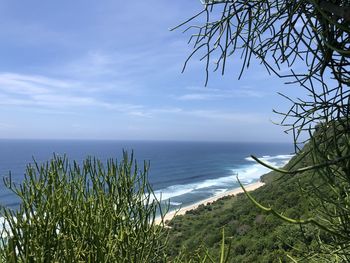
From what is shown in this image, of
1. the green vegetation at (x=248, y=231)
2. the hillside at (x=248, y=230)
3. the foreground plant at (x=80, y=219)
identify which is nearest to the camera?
the foreground plant at (x=80, y=219)

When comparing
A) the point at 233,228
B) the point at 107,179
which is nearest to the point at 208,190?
the point at 233,228

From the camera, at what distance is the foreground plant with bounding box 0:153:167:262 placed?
11.0ft

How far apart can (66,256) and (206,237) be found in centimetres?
3138

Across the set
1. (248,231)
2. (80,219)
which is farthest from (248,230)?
(80,219)

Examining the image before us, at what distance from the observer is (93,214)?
13.0 feet

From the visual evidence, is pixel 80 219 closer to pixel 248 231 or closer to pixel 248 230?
pixel 248 231

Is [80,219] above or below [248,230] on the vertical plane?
above

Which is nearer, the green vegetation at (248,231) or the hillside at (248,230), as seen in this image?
the green vegetation at (248,231)

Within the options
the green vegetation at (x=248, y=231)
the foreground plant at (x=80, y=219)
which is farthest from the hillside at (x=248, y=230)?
the foreground plant at (x=80, y=219)

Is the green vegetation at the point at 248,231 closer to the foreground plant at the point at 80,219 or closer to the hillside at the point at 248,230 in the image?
the hillside at the point at 248,230

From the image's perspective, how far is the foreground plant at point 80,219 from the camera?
11.0 feet

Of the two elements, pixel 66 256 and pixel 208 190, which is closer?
pixel 66 256

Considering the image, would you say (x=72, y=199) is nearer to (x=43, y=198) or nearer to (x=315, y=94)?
(x=43, y=198)

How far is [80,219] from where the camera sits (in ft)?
12.6
